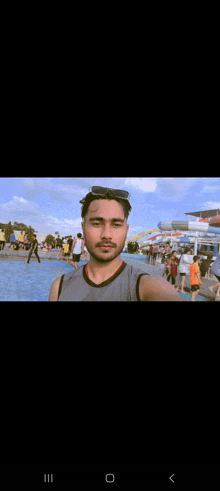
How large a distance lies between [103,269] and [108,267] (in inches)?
2.2

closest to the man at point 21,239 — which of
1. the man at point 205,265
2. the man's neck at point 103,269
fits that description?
the man's neck at point 103,269

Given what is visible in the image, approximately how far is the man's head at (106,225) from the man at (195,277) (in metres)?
0.89

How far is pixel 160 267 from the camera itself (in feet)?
10.8

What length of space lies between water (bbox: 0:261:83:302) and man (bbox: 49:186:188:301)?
0.48ft

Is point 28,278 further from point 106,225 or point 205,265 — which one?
point 205,265

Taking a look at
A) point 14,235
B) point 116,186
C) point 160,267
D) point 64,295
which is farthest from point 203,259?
point 14,235

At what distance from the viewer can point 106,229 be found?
3043mm

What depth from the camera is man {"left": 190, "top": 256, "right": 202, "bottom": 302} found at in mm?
3205

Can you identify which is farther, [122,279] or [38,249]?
[38,249]

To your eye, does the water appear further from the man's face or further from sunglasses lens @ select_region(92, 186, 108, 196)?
sunglasses lens @ select_region(92, 186, 108, 196)

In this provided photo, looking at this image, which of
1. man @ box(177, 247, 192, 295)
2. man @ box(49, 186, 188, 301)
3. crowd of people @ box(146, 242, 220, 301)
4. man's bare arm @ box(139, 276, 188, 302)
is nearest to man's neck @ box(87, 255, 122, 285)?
man @ box(49, 186, 188, 301)

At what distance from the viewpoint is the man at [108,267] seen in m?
3.04
